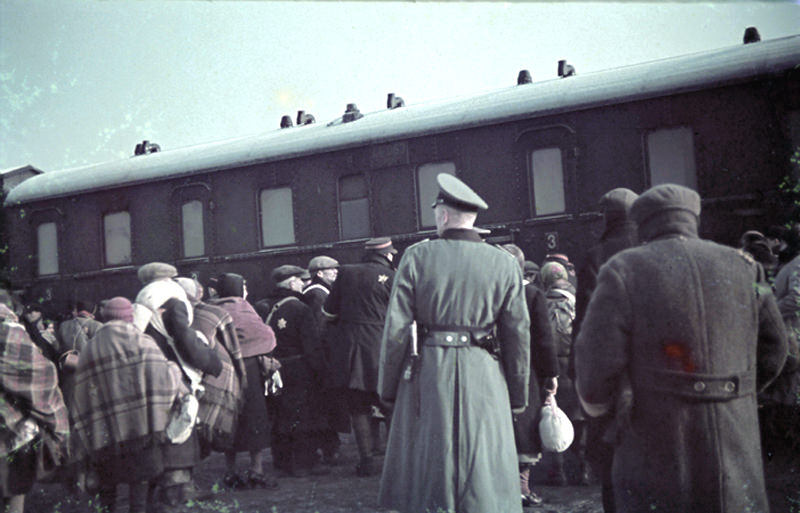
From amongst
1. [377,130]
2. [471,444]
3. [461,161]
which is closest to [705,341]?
[471,444]

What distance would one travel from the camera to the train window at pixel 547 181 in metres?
10.2

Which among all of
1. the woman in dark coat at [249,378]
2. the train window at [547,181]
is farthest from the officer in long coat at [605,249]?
the train window at [547,181]

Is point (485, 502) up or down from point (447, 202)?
down

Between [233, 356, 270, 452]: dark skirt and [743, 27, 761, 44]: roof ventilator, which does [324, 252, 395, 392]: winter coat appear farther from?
[743, 27, 761, 44]: roof ventilator

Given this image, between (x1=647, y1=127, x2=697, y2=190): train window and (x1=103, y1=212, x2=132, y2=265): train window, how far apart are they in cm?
806

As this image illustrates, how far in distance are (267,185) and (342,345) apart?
16.9 ft

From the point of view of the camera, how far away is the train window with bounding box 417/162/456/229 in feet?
36.1

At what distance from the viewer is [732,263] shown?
10.8 ft

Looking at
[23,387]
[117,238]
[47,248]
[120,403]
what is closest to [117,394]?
[120,403]

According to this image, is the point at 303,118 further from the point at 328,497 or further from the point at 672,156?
the point at 328,497

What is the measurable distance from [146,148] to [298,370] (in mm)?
8994

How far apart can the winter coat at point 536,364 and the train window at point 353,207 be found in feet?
18.5

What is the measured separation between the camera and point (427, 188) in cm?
1105

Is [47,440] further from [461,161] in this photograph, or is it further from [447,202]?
[461,161]
